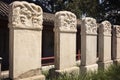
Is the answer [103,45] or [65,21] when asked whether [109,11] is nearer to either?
[103,45]

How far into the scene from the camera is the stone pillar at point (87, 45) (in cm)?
1095

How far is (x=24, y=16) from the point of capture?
7.63 m

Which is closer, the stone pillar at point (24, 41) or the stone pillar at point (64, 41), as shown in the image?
the stone pillar at point (24, 41)

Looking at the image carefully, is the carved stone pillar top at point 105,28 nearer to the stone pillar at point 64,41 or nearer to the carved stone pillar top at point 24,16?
the stone pillar at point 64,41

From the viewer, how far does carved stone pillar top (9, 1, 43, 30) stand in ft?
24.2

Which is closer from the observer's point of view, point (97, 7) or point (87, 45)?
point (87, 45)

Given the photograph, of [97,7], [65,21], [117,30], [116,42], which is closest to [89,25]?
[65,21]

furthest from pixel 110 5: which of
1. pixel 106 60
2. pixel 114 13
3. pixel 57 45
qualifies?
pixel 57 45

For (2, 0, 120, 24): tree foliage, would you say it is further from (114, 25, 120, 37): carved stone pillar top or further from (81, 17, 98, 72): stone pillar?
(81, 17, 98, 72): stone pillar

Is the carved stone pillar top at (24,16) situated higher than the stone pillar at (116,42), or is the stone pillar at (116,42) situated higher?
the carved stone pillar top at (24,16)

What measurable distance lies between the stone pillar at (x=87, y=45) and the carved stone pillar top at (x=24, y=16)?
3.32 meters

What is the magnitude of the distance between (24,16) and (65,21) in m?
2.40

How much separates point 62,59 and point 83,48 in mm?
1917

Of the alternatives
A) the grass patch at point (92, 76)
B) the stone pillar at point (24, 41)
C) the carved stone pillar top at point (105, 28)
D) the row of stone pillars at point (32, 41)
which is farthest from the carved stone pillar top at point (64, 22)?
the carved stone pillar top at point (105, 28)
